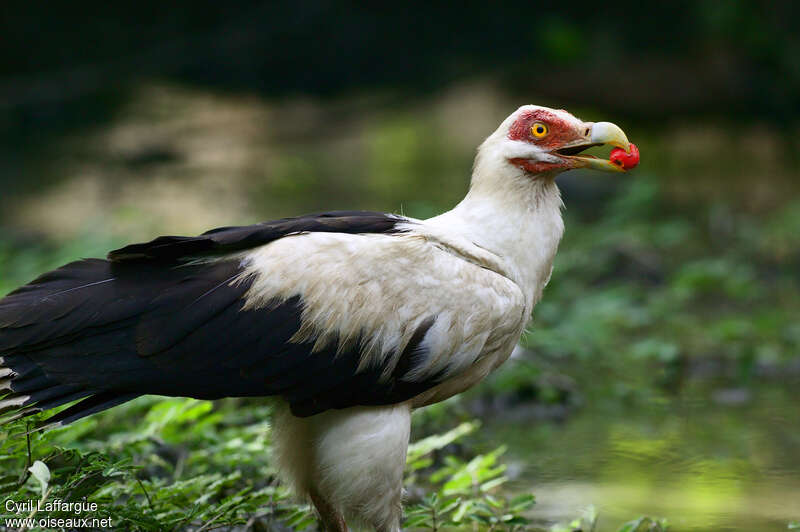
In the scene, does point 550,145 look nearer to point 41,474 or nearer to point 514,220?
point 514,220

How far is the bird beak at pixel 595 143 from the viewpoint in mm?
3865

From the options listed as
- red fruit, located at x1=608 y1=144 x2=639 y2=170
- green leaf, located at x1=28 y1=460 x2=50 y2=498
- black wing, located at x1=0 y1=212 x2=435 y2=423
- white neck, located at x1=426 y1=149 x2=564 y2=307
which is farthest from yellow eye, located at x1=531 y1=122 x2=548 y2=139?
green leaf, located at x1=28 y1=460 x2=50 y2=498

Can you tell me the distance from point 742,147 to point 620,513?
8.48 m

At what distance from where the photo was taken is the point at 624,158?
391cm

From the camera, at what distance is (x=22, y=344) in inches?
138

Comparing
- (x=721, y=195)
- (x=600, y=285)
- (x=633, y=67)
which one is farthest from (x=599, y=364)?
(x=633, y=67)

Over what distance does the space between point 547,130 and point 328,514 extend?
150cm

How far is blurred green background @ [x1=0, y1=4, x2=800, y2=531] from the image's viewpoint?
214 inches

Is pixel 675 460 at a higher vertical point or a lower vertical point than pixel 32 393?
lower

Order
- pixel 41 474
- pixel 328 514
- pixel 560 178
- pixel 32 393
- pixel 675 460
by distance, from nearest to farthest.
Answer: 1. pixel 41 474
2. pixel 32 393
3. pixel 328 514
4. pixel 675 460
5. pixel 560 178

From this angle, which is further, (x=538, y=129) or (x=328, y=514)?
(x=538, y=129)

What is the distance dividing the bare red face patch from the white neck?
116 millimetres


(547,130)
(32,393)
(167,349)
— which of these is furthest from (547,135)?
(32,393)

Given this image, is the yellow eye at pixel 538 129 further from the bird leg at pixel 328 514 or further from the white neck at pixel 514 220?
the bird leg at pixel 328 514
